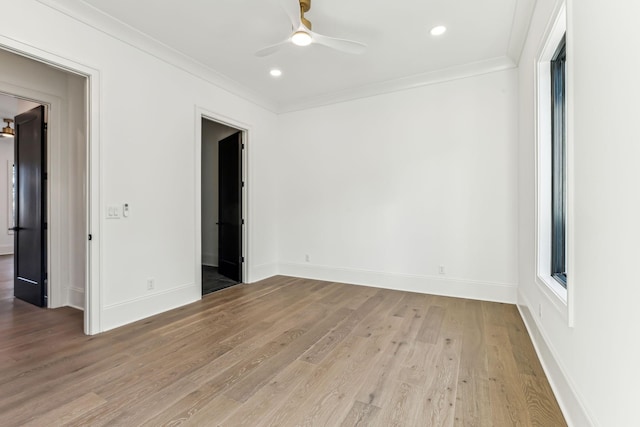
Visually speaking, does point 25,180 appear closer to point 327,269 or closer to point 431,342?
point 327,269

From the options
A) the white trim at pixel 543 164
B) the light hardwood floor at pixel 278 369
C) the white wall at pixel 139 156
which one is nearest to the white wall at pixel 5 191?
the light hardwood floor at pixel 278 369

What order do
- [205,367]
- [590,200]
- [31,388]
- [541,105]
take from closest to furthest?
[590,200], [31,388], [205,367], [541,105]

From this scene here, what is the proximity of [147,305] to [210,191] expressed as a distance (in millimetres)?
3287

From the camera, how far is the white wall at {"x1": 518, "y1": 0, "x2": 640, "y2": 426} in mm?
1060

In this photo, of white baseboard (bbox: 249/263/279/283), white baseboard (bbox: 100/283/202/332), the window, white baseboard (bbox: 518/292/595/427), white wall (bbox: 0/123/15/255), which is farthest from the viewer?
white wall (bbox: 0/123/15/255)

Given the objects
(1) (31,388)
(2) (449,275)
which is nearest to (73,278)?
(1) (31,388)

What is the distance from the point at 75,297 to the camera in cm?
353

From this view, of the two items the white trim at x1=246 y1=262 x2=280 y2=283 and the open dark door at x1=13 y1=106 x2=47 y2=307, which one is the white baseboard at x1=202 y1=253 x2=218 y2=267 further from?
the open dark door at x1=13 y1=106 x2=47 y2=307

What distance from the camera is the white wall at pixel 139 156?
2615 millimetres

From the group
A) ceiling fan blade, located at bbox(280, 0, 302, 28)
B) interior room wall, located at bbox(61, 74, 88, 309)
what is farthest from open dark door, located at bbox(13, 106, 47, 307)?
ceiling fan blade, located at bbox(280, 0, 302, 28)

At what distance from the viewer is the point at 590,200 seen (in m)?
1.41

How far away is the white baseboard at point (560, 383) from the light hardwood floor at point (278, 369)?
62mm

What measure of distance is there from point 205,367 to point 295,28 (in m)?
2.83

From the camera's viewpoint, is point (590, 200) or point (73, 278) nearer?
point (590, 200)
